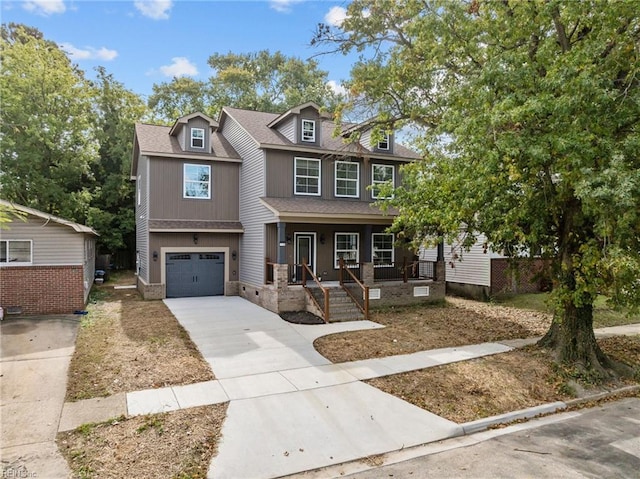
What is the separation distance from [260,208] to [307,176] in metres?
2.49

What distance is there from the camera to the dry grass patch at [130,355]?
7.38 m

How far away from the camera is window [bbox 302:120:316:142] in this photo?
16.9m

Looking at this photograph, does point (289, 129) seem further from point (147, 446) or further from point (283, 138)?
point (147, 446)

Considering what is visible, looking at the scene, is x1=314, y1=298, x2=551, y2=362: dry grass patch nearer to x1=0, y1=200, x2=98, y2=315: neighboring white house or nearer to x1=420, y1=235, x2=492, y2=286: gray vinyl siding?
x1=420, y1=235, x2=492, y2=286: gray vinyl siding

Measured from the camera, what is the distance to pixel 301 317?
1320 cm

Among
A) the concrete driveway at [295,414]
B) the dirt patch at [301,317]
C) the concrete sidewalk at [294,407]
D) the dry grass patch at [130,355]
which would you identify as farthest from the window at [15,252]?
the dirt patch at [301,317]

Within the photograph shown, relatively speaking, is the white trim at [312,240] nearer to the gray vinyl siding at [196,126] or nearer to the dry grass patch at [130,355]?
the dry grass patch at [130,355]

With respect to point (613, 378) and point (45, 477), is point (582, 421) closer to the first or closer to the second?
point (613, 378)

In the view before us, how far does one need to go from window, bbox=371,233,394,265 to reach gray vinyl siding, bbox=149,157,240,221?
21.0 ft

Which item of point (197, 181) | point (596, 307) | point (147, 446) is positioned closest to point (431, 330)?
point (596, 307)

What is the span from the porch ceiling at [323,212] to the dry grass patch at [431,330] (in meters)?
3.54

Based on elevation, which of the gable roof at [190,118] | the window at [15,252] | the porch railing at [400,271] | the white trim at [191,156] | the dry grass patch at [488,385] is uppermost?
the gable roof at [190,118]

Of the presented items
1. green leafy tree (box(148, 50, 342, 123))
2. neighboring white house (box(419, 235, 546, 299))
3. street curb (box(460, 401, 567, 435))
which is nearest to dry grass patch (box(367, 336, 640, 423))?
street curb (box(460, 401, 567, 435))

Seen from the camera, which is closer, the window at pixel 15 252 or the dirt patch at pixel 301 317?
the window at pixel 15 252
